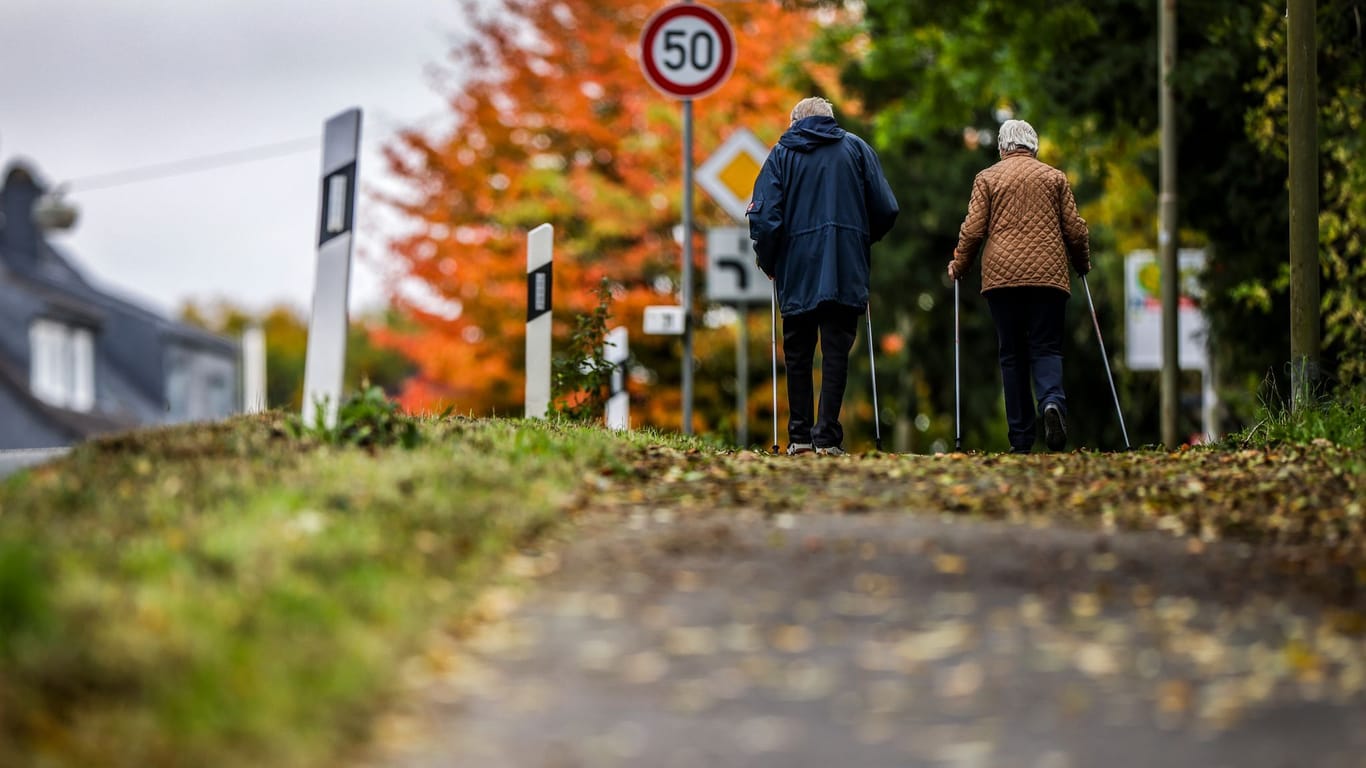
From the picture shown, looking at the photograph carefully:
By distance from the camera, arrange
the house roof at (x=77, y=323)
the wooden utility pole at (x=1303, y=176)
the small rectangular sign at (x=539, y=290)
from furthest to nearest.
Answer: the house roof at (x=77, y=323), the small rectangular sign at (x=539, y=290), the wooden utility pole at (x=1303, y=176)

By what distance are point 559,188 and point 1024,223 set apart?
58.9ft

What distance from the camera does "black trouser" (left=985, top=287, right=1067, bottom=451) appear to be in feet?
37.1

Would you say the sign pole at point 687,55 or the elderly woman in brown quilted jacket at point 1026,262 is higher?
the sign pole at point 687,55

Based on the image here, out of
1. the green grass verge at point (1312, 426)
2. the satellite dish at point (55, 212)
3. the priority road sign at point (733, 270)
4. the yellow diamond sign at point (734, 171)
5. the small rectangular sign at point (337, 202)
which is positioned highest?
the satellite dish at point (55, 212)

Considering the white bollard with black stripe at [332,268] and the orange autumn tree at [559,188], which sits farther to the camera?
the orange autumn tree at [559,188]

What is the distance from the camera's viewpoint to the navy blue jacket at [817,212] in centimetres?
1098

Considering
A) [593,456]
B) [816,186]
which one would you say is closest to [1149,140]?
[816,186]

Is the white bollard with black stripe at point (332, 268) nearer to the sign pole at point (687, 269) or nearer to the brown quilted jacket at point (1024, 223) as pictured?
the brown quilted jacket at point (1024, 223)

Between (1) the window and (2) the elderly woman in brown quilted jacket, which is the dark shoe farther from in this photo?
(1) the window

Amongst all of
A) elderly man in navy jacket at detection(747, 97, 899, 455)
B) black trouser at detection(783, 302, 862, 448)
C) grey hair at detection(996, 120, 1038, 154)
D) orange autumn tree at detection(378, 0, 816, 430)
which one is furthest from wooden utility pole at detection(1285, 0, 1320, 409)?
orange autumn tree at detection(378, 0, 816, 430)

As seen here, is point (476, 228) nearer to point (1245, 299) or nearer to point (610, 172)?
point (610, 172)

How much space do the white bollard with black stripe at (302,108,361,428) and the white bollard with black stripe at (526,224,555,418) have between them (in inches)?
137

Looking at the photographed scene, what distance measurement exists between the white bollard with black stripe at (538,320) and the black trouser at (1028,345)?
2729mm

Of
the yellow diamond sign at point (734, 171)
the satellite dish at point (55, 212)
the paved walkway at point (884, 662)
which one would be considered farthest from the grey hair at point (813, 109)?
the satellite dish at point (55, 212)
